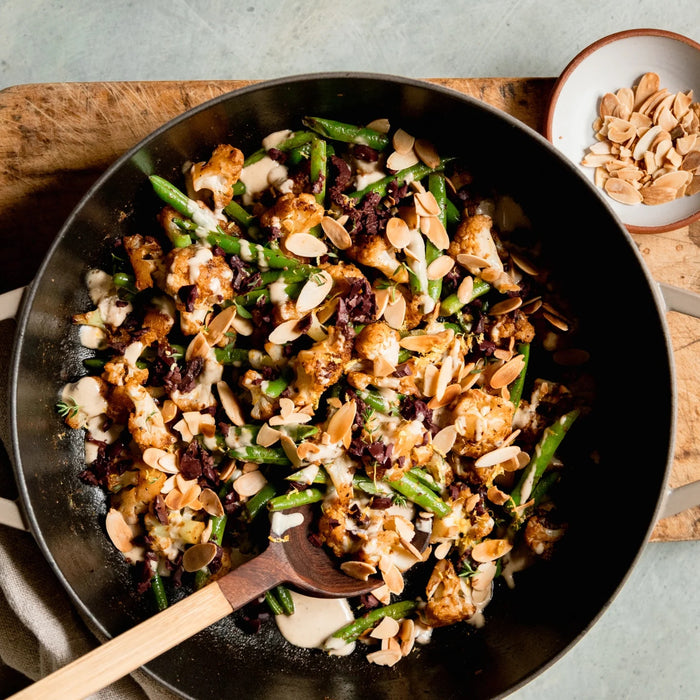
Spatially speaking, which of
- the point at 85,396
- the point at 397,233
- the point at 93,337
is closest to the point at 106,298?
the point at 93,337

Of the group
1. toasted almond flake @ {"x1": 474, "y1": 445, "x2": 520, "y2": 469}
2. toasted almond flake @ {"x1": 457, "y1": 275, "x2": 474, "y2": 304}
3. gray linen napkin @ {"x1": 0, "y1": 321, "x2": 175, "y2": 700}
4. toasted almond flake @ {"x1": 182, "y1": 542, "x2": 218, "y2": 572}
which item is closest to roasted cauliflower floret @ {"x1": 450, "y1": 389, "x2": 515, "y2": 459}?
toasted almond flake @ {"x1": 474, "y1": 445, "x2": 520, "y2": 469}

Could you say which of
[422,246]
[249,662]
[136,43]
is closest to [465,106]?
[422,246]

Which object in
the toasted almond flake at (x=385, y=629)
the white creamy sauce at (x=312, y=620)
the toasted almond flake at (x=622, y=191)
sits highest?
the toasted almond flake at (x=622, y=191)

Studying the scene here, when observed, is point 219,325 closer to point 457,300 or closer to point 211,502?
point 211,502

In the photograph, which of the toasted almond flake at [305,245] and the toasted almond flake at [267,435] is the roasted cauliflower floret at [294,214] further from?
the toasted almond flake at [267,435]

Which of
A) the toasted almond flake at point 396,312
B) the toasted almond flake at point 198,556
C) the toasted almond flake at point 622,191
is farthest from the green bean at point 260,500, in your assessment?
the toasted almond flake at point 622,191
